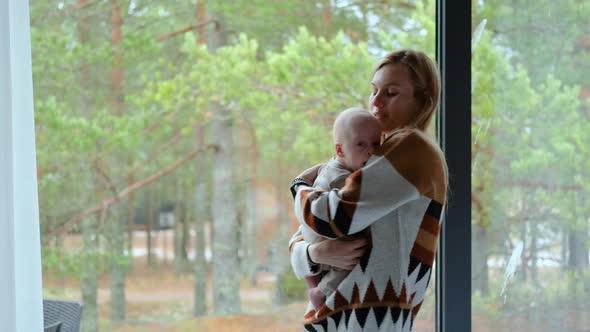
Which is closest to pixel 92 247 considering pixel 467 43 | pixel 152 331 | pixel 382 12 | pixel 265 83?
pixel 152 331

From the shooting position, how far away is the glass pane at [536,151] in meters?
2.19

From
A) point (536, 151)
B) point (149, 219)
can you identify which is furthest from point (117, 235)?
point (536, 151)

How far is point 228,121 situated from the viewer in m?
3.38

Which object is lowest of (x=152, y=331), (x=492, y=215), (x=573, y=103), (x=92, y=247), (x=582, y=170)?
(x=152, y=331)

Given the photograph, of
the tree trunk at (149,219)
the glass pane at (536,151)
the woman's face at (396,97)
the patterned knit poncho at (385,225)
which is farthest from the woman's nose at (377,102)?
the tree trunk at (149,219)

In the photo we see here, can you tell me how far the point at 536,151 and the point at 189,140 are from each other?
6.14 feet

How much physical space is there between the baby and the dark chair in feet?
2.82

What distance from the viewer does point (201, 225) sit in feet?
11.0

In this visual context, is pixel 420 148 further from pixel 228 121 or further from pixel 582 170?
pixel 228 121

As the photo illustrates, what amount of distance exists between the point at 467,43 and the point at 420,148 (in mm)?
740

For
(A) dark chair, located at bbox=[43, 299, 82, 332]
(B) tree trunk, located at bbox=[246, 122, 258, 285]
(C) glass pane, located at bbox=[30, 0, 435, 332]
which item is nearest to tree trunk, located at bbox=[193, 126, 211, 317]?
(C) glass pane, located at bbox=[30, 0, 435, 332]

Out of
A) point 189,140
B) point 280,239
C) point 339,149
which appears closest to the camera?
point 339,149

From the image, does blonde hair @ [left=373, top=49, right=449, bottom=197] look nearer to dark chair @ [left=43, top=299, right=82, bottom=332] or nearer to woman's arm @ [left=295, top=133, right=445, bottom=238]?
woman's arm @ [left=295, top=133, right=445, bottom=238]

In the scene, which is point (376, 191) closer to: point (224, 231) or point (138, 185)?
point (224, 231)
